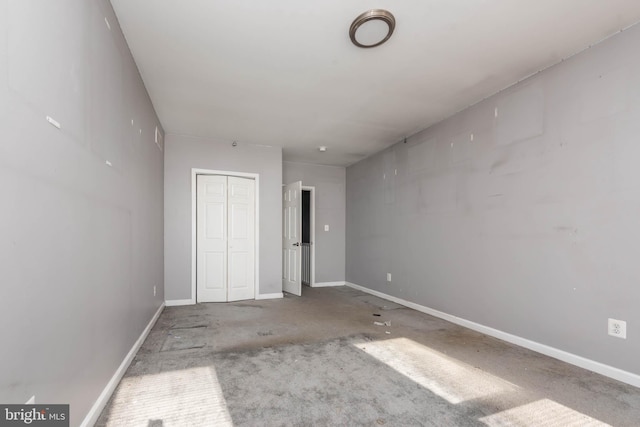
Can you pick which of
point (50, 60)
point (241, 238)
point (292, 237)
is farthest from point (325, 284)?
point (50, 60)

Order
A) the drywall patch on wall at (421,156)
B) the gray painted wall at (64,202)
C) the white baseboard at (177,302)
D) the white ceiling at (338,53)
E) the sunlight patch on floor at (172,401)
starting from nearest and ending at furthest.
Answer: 1. the gray painted wall at (64,202)
2. the sunlight patch on floor at (172,401)
3. the white ceiling at (338,53)
4. the drywall patch on wall at (421,156)
5. the white baseboard at (177,302)

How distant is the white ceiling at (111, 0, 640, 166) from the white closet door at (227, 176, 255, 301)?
1.29m

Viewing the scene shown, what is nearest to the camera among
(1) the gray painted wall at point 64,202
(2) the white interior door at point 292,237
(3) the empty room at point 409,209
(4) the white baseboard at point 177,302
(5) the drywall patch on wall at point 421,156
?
(1) the gray painted wall at point 64,202

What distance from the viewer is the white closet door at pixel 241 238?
16.2 ft

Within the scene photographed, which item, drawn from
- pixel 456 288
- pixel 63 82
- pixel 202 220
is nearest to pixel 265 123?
pixel 202 220

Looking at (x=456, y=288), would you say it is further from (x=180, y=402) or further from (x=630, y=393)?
(x=180, y=402)

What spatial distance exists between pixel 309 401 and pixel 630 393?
7.02 ft

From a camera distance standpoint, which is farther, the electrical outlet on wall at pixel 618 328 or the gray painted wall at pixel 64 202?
the electrical outlet on wall at pixel 618 328

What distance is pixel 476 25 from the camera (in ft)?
7.29

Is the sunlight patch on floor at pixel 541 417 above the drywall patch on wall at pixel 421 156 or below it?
below

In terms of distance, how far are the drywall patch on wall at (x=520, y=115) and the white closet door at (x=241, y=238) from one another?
11.6 feet

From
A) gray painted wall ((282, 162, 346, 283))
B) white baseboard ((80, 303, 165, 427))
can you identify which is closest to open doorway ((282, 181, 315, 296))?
gray painted wall ((282, 162, 346, 283))

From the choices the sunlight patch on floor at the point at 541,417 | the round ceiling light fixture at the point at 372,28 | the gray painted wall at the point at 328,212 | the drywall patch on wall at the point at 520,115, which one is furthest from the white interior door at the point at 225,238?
the sunlight patch on floor at the point at 541,417

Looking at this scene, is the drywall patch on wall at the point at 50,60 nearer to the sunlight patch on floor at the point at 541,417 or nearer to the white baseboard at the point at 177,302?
the sunlight patch on floor at the point at 541,417
